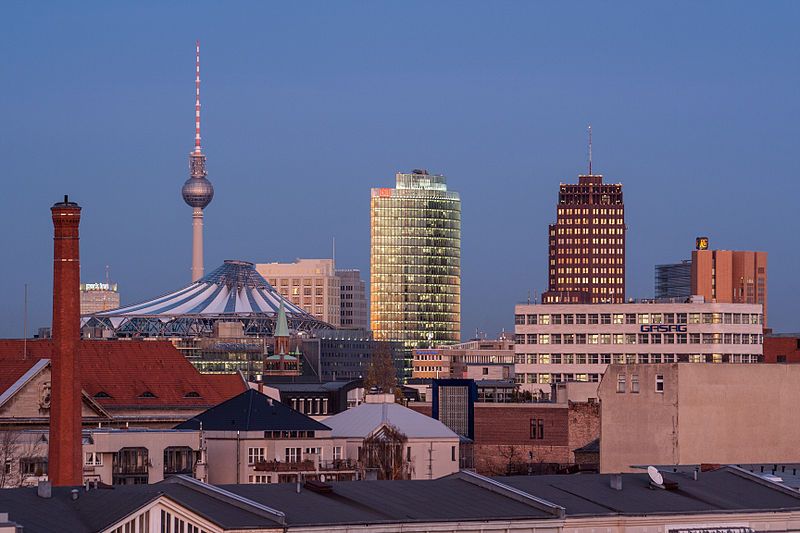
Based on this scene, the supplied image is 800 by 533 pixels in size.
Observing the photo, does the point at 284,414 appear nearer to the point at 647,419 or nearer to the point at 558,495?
the point at 647,419

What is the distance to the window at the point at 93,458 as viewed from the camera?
363 ft

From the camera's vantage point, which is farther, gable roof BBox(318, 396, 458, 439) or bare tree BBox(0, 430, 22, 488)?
gable roof BBox(318, 396, 458, 439)

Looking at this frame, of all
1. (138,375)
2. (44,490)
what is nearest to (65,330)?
(138,375)

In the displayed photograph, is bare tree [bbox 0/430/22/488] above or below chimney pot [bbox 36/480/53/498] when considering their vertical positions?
below

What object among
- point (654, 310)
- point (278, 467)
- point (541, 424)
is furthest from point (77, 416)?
point (654, 310)

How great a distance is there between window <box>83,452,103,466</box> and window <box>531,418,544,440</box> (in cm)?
5483

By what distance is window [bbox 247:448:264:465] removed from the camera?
118 m

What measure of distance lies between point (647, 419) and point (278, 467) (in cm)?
2052

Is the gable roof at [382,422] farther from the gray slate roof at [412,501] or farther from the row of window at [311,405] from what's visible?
the gray slate roof at [412,501]

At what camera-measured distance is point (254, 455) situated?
118 meters

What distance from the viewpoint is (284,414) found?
122 m

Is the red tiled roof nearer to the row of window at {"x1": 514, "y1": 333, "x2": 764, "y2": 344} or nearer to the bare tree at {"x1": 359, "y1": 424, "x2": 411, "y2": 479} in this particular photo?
the bare tree at {"x1": 359, "y1": 424, "x2": 411, "y2": 479}

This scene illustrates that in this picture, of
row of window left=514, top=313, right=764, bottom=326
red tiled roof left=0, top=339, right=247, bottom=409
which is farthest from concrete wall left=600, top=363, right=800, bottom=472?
row of window left=514, top=313, right=764, bottom=326

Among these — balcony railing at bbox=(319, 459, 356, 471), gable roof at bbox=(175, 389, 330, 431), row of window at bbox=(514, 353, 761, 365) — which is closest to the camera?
balcony railing at bbox=(319, 459, 356, 471)
